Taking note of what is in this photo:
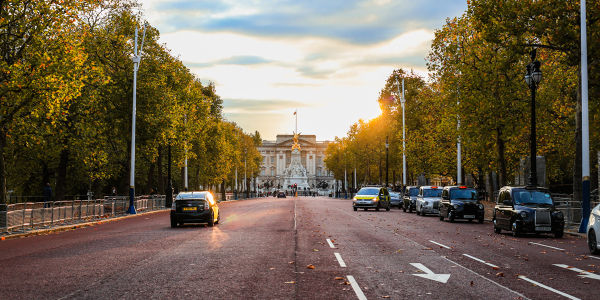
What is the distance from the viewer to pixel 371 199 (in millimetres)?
46375

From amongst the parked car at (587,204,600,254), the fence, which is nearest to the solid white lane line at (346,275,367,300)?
the parked car at (587,204,600,254)

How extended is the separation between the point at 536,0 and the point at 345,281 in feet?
67.9

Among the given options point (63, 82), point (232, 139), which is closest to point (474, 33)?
point (63, 82)

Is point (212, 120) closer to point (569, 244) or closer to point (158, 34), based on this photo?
point (158, 34)

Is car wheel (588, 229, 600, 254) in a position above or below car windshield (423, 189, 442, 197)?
below

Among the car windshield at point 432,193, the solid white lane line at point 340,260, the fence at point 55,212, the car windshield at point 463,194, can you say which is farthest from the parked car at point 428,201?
the solid white lane line at point 340,260

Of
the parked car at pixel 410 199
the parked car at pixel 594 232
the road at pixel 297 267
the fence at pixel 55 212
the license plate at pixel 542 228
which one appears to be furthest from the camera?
the parked car at pixel 410 199

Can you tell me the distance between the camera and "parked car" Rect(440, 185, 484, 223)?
3138 centimetres

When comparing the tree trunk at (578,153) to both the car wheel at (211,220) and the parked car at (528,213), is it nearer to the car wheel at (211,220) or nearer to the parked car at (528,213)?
the parked car at (528,213)

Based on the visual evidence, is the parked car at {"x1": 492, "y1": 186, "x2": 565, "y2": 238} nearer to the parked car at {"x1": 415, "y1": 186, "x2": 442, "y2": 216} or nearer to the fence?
the parked car at {"x1": 415, "y1": 186, "x2": 442, "y2": 216}

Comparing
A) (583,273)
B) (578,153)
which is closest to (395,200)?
(578,153)

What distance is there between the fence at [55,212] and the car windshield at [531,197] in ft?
62.1

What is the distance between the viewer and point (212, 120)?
7188 centimetres

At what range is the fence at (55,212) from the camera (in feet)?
78.3
